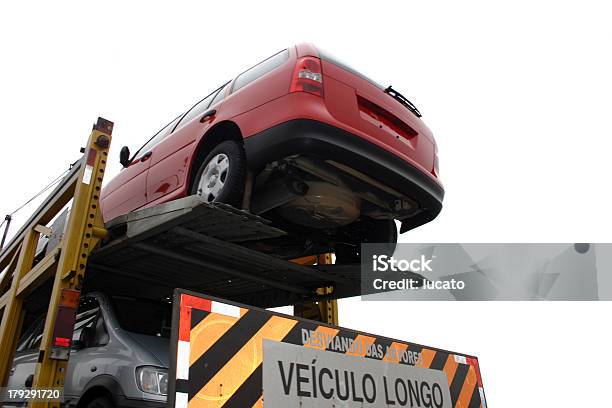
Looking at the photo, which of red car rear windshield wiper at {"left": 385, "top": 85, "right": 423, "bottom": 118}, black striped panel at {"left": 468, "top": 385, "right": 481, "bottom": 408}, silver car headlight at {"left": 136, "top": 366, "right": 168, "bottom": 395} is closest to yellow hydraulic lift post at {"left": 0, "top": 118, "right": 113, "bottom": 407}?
silver car headlight at {"left": 136, "top": 366, "right": 168, "bottom": 395}

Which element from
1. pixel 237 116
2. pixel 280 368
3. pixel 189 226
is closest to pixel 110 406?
pixel 189 226

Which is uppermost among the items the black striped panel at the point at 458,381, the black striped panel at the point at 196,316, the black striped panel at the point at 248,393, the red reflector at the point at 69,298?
the red reflector at the point at 69,298

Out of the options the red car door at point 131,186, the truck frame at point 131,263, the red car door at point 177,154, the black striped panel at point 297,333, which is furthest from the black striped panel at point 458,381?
the red car door at point 131,186

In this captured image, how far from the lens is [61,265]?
3.69 m

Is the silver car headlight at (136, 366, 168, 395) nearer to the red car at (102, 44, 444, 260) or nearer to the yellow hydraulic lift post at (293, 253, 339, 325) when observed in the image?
the red car at (102, 44, 444, 260)

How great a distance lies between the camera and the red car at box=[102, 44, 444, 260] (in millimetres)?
3613

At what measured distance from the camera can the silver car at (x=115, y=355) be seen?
137 inches

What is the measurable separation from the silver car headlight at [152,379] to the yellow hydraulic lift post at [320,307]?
6.70 feet

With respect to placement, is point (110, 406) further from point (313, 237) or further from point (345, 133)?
point (345, 133)

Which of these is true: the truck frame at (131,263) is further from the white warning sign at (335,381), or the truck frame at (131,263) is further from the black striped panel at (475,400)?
the white warning sign at (335,381)

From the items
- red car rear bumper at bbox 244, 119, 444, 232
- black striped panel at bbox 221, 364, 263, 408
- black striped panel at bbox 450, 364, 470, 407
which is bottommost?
black striped panel at bbox 221, 364, 263, 408

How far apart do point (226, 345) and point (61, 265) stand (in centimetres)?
214

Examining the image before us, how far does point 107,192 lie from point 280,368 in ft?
13.4

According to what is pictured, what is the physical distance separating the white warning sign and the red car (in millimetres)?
1503
